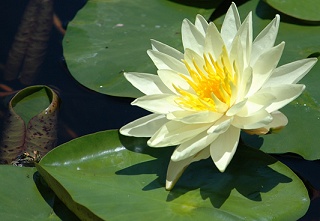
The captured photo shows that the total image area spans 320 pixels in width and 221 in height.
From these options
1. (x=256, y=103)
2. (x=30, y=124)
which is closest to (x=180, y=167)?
(x=256, y=103)

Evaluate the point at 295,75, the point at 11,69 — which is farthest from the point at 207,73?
the point at 11,69

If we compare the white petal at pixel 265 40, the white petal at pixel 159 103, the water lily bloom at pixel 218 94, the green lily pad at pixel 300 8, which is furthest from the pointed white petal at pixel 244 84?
the green lily pad at pixel 300 8

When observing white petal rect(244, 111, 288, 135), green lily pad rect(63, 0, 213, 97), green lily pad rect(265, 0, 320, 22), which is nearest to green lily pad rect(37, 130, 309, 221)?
white petal rect(244, 111, 288, 135)

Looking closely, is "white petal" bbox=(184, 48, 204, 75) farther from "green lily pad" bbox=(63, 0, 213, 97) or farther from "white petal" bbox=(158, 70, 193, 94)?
"green lily pad" bbox=(63, 0, 213, 97)

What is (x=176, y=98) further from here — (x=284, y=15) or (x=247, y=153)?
(x=284, y=15)

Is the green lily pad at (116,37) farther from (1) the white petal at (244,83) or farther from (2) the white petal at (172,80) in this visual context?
(1) the white petal at (244,83)

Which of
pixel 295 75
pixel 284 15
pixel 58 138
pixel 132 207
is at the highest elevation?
pixel 295 75
